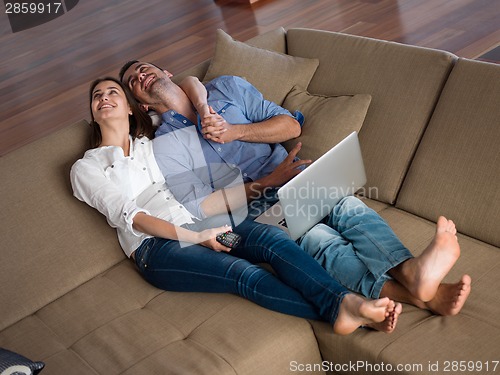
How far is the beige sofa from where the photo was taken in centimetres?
190

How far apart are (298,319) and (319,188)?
1.36 feet

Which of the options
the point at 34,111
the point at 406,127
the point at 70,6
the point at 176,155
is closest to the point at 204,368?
the point at 176,155

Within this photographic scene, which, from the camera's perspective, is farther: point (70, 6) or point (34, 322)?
point (70, 6)

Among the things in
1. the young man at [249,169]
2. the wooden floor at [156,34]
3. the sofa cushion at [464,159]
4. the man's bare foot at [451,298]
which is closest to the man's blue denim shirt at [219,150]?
the young man at [249,169]

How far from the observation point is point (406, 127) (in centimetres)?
241

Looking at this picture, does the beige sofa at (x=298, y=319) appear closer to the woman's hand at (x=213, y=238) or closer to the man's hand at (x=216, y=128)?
the woman's hand at (x=213, y=238)

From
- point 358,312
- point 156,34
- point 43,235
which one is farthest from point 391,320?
point 156,34

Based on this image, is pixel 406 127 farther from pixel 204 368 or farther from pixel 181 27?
pixel 181 27

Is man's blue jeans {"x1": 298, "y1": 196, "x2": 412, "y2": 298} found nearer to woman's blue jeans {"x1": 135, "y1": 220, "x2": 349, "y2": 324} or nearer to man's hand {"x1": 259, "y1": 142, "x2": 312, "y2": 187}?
woman's blue jeans {"x1": 135, "y1": 220, "x2": 349, "y2": 324}

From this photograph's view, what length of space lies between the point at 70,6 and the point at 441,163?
19.5 ft

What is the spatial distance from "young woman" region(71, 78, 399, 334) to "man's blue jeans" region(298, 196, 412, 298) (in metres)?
0.08

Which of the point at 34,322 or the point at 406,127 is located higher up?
the point at 406,127

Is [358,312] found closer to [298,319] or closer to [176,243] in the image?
[298,319]

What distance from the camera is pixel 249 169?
2.60 m
